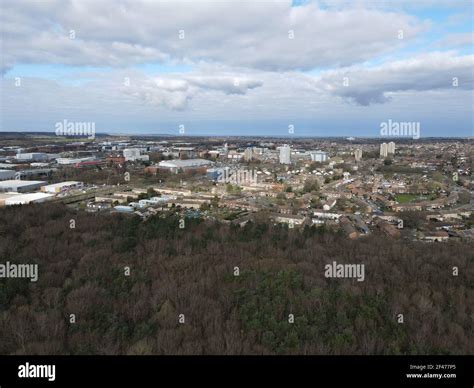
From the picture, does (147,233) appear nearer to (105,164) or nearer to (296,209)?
(296,209)

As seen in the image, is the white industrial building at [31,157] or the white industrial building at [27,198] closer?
the white industrial building at [27,198]

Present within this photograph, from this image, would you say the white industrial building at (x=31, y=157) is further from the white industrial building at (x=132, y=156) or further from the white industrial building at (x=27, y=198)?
the white industrial building at (x=27, y=198)

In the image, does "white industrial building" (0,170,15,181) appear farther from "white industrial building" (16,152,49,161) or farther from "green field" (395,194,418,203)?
"green field" (395,194,418,203)

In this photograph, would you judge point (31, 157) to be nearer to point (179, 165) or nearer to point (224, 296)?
point (179, 165)

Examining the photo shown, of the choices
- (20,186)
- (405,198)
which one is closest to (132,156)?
(20,186)

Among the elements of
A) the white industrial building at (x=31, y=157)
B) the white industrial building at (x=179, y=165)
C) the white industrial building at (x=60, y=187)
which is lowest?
the white industrial building at (x=60, y=187)

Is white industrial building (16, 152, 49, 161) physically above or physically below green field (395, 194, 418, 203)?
above

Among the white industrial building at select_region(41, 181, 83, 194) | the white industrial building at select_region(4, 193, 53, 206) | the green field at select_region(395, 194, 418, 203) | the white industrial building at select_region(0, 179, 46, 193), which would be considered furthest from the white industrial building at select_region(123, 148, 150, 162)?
the green field at select_region(395, 194, 418, 203)
